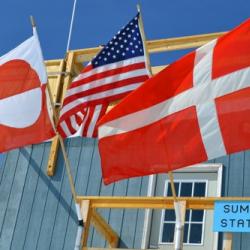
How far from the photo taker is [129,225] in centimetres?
850

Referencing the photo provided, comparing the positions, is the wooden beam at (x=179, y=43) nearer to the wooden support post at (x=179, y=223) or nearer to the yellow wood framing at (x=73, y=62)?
the yellow wood framing at (x=73, y=62)

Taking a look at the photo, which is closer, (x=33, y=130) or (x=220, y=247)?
(x=33, y=130)

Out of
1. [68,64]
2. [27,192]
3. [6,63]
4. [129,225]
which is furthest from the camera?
[68,64]

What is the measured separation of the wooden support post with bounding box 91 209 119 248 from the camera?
7805mm

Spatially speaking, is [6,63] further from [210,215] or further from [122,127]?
[210,215]

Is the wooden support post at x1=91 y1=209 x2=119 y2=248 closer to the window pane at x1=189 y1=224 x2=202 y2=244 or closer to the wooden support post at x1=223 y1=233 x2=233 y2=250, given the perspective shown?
the window pane at x1=189 y1=224 x2=202 y2=244

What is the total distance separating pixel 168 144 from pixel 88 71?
1.66m

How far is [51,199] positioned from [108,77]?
2604 mm

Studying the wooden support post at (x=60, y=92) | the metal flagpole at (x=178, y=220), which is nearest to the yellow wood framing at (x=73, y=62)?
the wooden support post at (x=60, y=92)

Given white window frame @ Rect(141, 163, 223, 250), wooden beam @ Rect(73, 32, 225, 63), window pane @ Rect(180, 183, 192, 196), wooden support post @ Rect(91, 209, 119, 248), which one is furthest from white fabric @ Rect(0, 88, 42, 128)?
wooden beam @ Rect(73, 32, 225, 63)

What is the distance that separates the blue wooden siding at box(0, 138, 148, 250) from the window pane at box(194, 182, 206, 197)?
73 centimetres

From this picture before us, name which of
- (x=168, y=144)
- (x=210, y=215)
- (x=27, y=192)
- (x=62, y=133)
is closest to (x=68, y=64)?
(x=27, y=192)

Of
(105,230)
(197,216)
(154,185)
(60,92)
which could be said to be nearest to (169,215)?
(197,216)

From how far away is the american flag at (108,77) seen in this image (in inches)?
288
